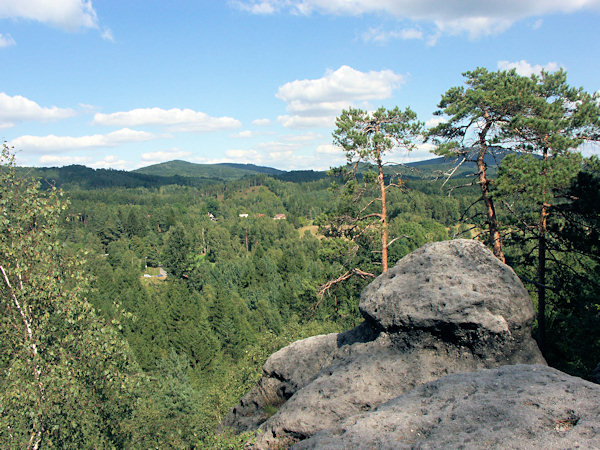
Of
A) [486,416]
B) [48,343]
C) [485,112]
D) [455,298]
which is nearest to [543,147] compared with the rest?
[485,112]

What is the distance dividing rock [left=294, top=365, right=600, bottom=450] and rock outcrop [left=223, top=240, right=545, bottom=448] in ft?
6.44

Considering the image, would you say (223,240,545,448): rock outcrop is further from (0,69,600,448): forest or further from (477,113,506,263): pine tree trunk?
(477,113,506,263): pine tree trunk

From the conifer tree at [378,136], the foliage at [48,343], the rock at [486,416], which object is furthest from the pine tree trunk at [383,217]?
the foliage at [48,343]

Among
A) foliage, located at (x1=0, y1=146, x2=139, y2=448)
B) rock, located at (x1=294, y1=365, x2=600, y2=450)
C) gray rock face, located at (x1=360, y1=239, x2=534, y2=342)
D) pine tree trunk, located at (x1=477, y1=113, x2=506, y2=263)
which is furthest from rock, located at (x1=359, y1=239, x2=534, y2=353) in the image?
foliage, located at (x1=0, y1=146, x2=139, y2=448)

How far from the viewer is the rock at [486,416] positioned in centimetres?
539

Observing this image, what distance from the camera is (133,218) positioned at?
137 m

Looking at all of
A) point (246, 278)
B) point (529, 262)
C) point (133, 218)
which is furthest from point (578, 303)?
point (133, 218)

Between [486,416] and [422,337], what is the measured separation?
405cm

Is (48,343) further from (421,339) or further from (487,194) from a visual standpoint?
(487,194)

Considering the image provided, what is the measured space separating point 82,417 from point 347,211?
624 inches

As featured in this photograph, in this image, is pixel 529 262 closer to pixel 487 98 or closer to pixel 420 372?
pixel 487 98

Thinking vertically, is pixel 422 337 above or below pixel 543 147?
below

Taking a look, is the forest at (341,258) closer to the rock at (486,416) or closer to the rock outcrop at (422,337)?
the rock outcrop at (422,337)

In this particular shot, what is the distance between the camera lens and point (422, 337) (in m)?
10.1
